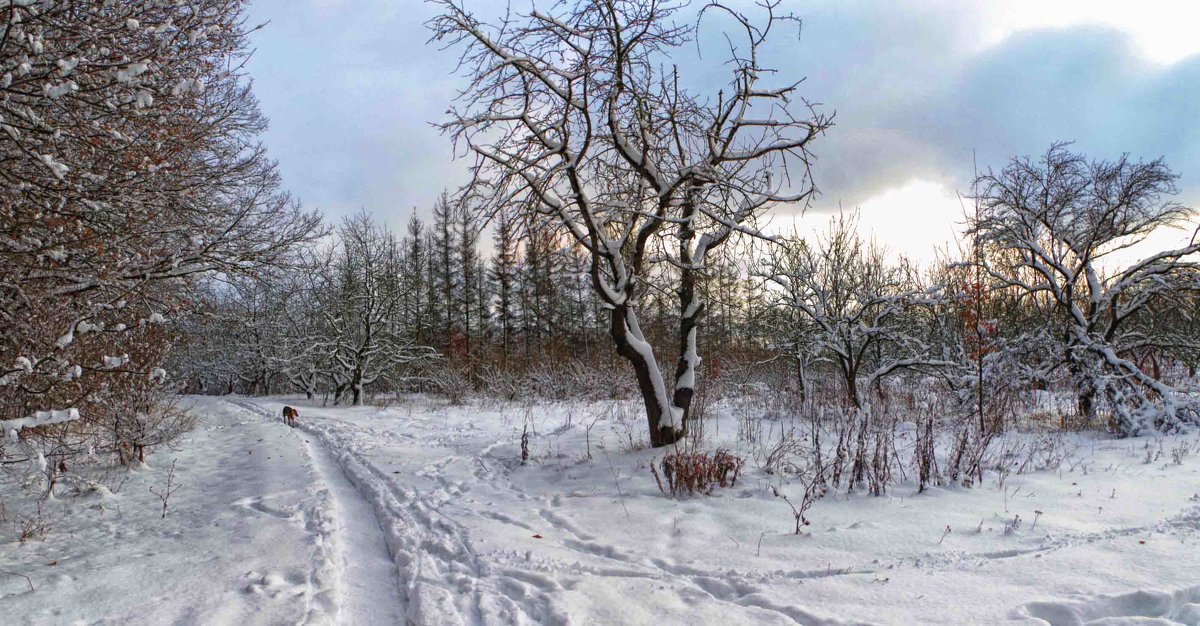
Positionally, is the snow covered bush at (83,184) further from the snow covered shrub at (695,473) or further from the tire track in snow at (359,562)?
the snow covered shrub at (695,473)

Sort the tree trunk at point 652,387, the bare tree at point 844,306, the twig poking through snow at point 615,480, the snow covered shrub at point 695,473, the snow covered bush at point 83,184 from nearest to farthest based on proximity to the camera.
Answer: the snow covered bush at point 83,184 → the twig poking through snow at point 615,480 → the snow covered shrub at point 695,473 → the tree trunk at point 652,387 → the bare tree at point 844,306

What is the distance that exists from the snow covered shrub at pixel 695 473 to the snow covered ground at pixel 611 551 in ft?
0.45

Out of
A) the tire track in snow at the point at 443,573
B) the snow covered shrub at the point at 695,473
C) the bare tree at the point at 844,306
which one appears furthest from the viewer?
the bare tree at the point at 844,306

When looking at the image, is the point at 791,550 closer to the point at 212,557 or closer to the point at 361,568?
the point at 361,568

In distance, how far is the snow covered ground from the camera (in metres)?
3.36

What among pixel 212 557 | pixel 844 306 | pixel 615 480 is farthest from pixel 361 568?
pixel 844 306

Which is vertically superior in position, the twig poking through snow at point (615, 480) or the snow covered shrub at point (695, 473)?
the snow covered shrub at point (695, 473)

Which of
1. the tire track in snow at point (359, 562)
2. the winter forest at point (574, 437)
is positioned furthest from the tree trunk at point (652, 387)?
the tire track in snow at point (359, 562)

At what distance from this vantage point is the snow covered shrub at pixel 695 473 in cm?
582

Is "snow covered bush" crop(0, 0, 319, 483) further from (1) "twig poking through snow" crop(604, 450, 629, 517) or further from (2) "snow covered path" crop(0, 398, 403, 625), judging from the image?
(1) "twig poking through snow" crop(604, 450, 629, 517)

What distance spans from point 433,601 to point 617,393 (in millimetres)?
14844

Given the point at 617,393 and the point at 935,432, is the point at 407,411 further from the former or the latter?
the point at 935,432

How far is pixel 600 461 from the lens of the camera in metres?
7.48

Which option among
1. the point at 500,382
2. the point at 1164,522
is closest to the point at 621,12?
the point at 1164,522
